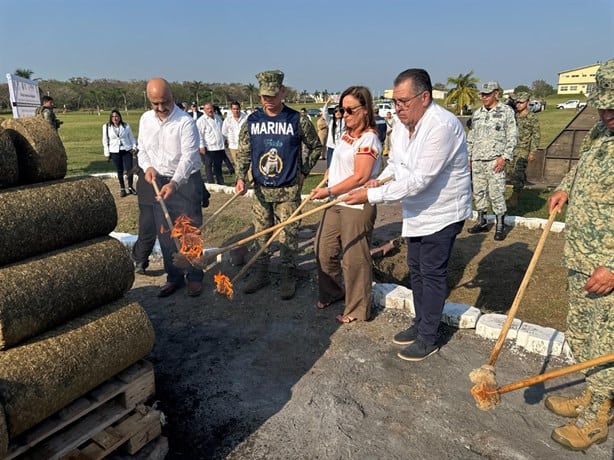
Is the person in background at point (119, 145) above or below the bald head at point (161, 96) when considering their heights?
below

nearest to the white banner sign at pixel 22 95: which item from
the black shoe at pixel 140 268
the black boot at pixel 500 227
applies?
the black shoe at pixel 140 268

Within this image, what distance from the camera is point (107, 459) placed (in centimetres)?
272

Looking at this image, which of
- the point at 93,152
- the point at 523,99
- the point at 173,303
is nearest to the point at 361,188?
the point at 173,303

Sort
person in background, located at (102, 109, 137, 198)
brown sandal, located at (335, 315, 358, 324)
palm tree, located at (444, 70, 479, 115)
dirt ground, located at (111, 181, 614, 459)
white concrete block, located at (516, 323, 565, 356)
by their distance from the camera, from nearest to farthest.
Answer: dirt ground, located at (111, 181, 614, 459), white concrete block, located at (516, 323, 565, 356), brown sandal, located at (335, 315, 358, 324), person in background, located at (102, 109, 137, 198), palm tree, located at (444, 70, 479, 115)

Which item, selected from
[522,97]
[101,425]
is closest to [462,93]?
[522,97]

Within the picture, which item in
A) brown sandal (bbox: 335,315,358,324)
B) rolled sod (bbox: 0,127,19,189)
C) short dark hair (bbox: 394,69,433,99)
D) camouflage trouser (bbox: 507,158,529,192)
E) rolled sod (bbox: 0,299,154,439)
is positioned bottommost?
brown sandal (bbox: 335,315,358,324)

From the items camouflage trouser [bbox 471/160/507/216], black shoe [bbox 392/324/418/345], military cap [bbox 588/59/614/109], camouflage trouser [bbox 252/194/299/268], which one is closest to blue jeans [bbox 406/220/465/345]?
black shoe [bbox 392/324/418/345]

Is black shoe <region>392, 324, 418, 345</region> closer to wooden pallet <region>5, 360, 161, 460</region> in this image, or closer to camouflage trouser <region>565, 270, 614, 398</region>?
camouflage trouser <region>565, 270, 614, 398</region>

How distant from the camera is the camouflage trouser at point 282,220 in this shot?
4914mm

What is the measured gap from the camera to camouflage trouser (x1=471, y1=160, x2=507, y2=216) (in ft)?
22.4

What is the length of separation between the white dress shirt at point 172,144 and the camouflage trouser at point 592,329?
3.72 metres

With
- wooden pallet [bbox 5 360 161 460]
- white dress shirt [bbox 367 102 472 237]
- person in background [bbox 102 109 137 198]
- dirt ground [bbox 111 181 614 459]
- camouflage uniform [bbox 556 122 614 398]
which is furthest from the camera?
person in background [bbox 102 109 137 198]

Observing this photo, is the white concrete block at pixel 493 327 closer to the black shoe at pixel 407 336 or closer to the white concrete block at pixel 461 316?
the white concrete block at pixel 461 316

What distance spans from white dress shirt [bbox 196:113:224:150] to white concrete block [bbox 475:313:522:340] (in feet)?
27.7
